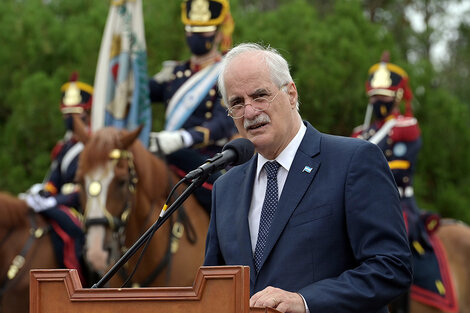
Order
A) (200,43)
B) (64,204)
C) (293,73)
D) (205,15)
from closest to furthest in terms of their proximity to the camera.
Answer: (200,43)
(205,15)
(64,204)
(293,73)

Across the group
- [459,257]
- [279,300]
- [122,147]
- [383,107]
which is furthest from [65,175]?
[279,300]

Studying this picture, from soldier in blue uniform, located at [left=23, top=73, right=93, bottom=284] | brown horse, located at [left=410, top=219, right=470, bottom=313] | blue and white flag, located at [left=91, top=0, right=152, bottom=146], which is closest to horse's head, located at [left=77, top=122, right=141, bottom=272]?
blue and white flag, located at [left=91, top=0, right=152, bottom=146]

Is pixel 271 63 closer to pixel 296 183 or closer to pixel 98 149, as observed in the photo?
pixel 296 183

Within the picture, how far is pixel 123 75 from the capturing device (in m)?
8.53

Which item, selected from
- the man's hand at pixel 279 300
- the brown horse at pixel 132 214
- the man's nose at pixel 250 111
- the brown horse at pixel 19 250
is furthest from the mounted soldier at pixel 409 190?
the man's hand at pixel 279 300

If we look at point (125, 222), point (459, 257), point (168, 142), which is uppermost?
point (168, 142)

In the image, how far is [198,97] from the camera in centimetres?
777

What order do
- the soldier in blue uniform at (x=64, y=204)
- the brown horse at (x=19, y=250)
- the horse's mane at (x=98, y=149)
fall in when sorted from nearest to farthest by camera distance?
the horse's mane at (x=98, y=149) → the brown horse at (x=19, y=250) → the soldier in blue uniform at (x=64, y=204)

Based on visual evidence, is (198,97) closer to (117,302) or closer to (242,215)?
(242,215)

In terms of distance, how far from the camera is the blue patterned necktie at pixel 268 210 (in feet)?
11.5

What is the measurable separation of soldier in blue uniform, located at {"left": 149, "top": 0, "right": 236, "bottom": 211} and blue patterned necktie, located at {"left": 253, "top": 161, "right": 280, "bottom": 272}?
11.2 ft

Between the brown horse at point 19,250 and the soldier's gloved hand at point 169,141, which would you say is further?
the brown horse at point 19,250

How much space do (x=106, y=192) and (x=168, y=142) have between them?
0.72m

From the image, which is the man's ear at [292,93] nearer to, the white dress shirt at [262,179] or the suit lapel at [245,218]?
the white dress shirt at [262,179]
